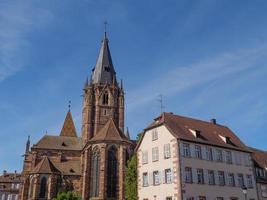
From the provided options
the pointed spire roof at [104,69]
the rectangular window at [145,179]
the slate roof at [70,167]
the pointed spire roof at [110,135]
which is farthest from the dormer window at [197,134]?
the pointed spire roof at [104,69]

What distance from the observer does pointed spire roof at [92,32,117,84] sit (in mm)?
71625

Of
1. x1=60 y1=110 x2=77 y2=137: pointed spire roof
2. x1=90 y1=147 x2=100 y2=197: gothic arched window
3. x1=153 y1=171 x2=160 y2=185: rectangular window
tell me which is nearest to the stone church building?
x1=90 y1=147 x2=100 y2=197: gothic arched window

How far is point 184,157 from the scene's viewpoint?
3020 cm

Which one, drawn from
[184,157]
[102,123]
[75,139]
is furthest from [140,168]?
[75,139]

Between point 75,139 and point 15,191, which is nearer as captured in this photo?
→ point 75,139

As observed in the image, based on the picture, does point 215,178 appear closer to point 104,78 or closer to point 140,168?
point 140,168

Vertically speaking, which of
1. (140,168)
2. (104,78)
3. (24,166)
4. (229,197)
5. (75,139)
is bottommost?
(229,197)

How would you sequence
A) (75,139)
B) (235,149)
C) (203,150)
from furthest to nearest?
(75,139) < (235,149) < (203,150)

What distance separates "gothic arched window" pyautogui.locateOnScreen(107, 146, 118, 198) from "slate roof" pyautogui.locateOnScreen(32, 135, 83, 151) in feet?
40.7

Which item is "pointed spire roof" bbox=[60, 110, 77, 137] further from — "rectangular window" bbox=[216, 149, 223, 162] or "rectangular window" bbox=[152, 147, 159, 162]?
"rectangular window" bbox=[216, 149, 223, 162]

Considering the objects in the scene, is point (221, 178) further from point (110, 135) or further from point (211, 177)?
point (110, 135)

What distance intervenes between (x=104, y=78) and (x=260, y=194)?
147ft

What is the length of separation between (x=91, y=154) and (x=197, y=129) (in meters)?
27.5

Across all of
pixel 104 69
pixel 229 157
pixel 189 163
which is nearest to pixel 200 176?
pixel 189 163
